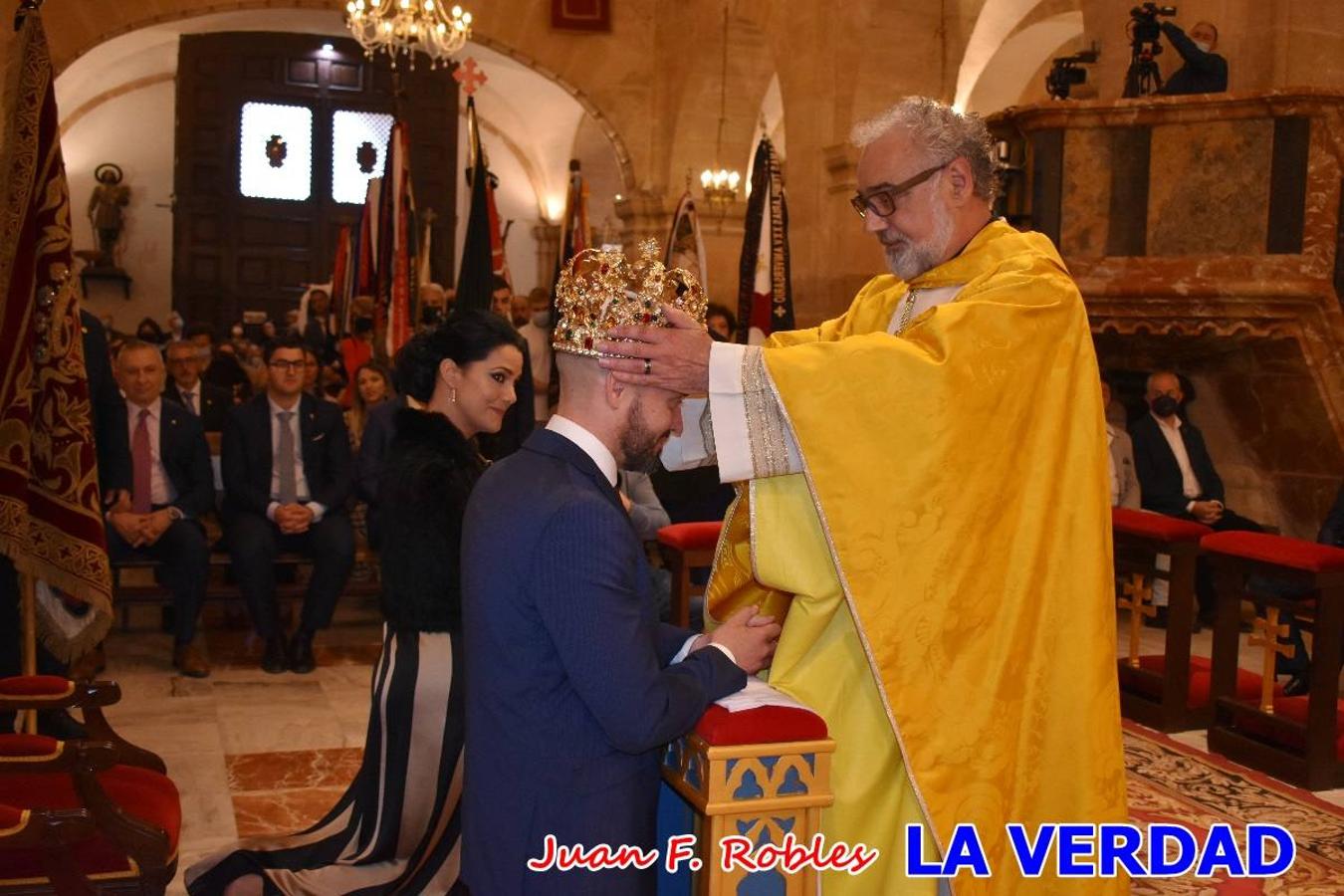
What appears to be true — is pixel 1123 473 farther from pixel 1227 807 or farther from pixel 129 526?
pixel 129 526

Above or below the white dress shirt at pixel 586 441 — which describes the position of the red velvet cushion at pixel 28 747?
below

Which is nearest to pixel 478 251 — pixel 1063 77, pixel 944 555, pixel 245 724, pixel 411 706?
pixel 245 724

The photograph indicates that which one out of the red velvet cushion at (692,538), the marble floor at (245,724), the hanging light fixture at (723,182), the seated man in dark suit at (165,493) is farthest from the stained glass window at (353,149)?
the red velvet cushion at (692,538)

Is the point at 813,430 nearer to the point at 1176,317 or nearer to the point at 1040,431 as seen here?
the point at 1040,431

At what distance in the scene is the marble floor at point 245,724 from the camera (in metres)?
4.34

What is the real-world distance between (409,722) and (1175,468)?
19.1ft

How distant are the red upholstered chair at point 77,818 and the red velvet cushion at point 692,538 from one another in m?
2.48

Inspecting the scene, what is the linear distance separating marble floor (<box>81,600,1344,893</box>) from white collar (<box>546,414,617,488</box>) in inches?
88.7

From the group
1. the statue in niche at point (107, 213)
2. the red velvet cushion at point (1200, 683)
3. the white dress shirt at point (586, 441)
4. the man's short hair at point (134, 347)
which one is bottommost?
the red velvet cushion at point (1200, 683)

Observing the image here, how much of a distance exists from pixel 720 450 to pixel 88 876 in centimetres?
152

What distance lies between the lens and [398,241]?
815 centimetres

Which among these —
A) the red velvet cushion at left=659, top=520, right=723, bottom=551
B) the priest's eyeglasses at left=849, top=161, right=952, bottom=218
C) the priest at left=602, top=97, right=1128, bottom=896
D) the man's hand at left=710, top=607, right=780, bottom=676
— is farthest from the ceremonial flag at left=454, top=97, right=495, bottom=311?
the man's hand at left=710, top=607, right=780, bottom=676

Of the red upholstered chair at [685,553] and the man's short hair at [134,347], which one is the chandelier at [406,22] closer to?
the man's short hair at [134,347]

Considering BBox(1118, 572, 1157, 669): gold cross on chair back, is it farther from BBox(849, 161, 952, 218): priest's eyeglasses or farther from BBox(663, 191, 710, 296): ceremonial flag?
BBox(663, 191, 710, 296): ceremonial flag
